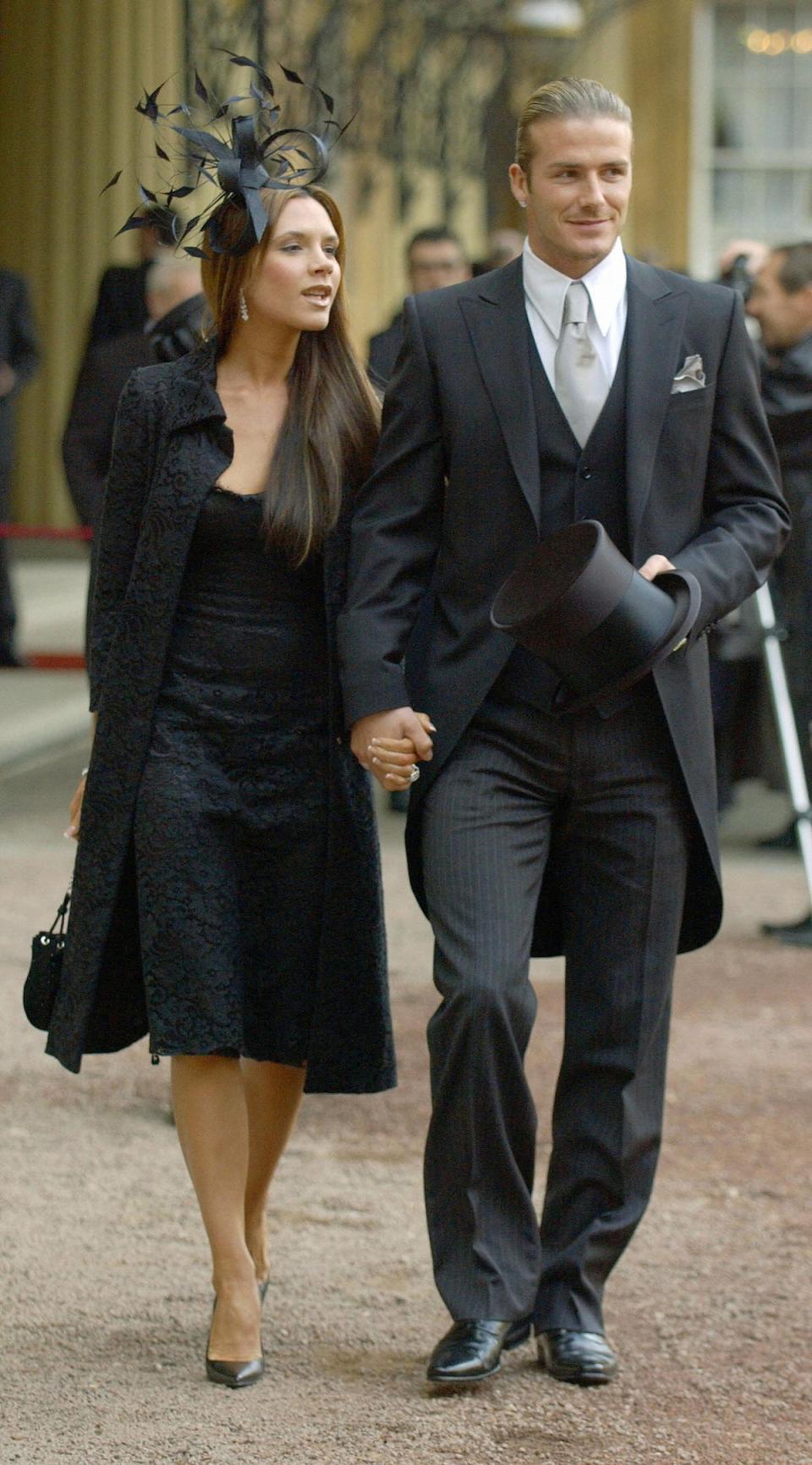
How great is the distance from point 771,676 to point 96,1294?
4329 mm

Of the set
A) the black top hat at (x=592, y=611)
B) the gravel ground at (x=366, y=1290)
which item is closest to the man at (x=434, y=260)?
the gravel ground at (x=366, y=1290)

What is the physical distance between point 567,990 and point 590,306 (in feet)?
3.63

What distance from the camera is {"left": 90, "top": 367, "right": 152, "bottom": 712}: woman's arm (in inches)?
156

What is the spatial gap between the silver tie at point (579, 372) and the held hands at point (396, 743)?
51 centimetres

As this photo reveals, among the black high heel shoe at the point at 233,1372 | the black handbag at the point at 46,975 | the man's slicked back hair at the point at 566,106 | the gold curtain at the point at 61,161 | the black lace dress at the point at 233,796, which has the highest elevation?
the gold curtain at the point at 61,161

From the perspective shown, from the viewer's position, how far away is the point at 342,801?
399 centimetres

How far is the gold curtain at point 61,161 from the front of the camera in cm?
1817

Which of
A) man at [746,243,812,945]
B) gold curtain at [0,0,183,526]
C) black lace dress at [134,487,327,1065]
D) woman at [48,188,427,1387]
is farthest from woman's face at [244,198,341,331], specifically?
gold curtain at [0,0,183,526]

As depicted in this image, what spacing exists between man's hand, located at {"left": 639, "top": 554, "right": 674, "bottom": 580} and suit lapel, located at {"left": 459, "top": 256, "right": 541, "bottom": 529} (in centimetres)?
19

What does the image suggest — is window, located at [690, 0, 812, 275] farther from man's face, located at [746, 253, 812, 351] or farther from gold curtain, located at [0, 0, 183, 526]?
man's face, located at [746, 253, 812, 351]

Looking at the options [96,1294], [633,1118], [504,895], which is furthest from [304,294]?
[96,1294]

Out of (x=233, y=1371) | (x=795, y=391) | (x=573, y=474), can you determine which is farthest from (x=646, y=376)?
(x=795, y=391)

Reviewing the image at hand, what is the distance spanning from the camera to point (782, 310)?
8.16 metres

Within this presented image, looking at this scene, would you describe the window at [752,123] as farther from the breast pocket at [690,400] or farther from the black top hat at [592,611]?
the black top hat at [592,611]
